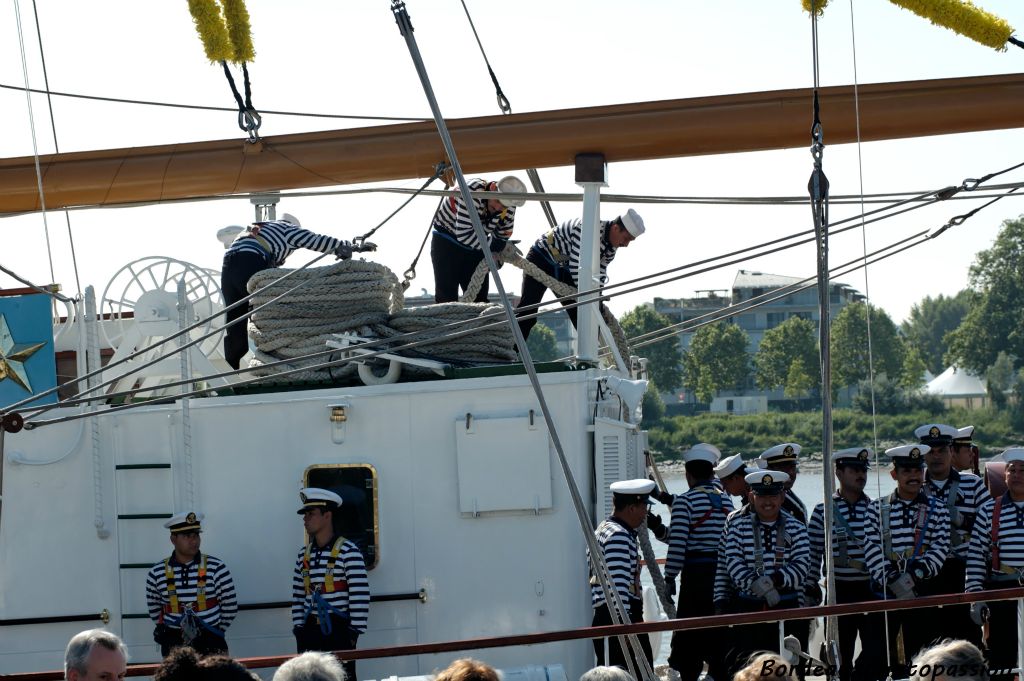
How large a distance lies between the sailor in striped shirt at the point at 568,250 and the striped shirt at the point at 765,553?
5.71 feet

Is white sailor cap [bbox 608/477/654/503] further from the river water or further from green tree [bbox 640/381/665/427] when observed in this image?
green tree [bbox 640/381/665/427]

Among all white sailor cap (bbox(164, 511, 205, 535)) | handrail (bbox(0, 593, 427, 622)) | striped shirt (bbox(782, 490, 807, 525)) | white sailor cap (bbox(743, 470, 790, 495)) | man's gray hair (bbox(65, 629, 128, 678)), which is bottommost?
handrail (bbox(0, 593, 427, 622))

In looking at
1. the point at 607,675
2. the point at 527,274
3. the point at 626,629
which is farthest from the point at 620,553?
the point at 527,274

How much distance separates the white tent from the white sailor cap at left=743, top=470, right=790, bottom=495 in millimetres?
61330

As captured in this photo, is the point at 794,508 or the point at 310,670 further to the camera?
the point at 794,508

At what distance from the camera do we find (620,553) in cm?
646

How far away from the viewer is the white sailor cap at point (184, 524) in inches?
263

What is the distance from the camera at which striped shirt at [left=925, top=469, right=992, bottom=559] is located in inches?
288

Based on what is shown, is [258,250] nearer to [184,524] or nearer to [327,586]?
[184,524]

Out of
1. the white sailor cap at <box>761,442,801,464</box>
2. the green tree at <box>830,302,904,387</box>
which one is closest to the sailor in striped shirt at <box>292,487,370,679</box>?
the white sailor cap at <box>761,442,801,464</box>

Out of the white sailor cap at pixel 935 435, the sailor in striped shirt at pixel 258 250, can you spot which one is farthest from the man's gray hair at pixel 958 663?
the sailor in striped shirt at pixel 258 250

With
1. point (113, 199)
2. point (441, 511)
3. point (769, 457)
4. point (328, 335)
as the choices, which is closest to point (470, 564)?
point (441, 511)

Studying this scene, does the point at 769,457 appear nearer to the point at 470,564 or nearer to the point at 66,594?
the point at 470,564

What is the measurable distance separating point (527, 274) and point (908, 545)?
2821 millimetres
